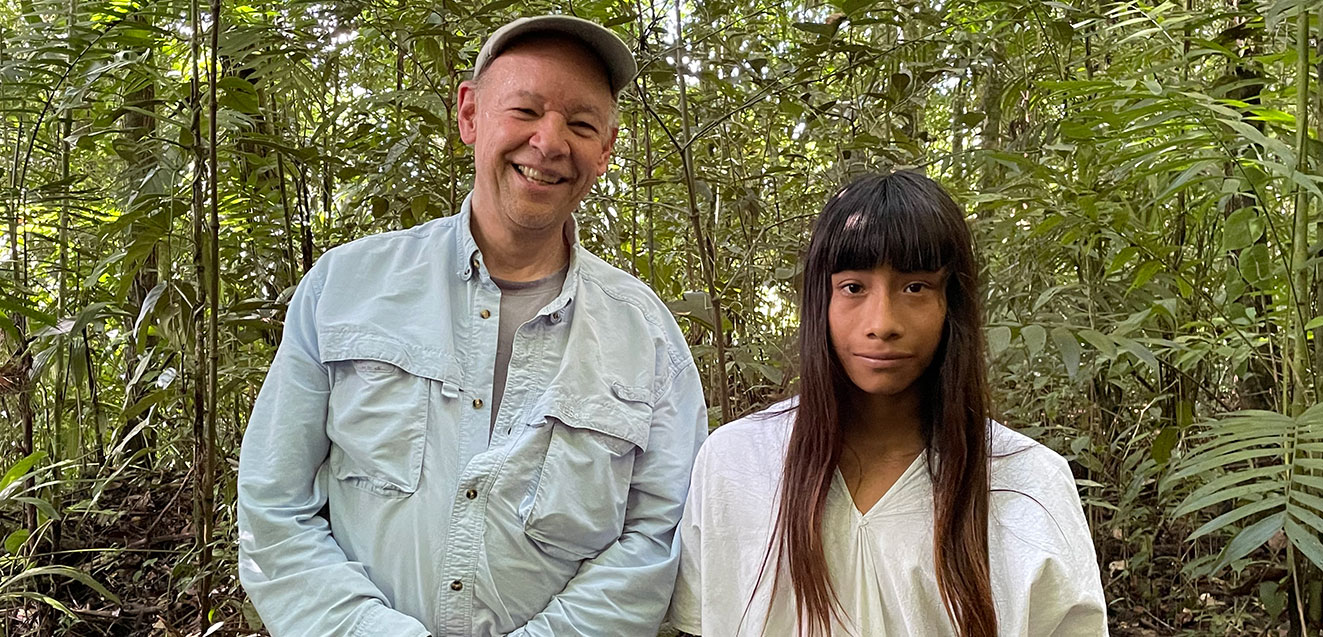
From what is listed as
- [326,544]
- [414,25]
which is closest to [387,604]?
[326,544]

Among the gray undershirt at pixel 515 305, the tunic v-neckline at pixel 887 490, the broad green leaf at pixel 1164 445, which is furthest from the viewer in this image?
the broad green leaf at pixel 1164 445

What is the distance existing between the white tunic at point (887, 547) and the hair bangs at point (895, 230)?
264 millimetres

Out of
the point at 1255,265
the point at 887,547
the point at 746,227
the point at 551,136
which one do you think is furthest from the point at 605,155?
the point at 746,227

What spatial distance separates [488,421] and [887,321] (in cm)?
62

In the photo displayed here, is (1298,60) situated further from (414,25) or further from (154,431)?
(154,431)

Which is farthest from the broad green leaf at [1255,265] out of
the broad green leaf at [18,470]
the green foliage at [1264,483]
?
the broad green leaf at [18,470]

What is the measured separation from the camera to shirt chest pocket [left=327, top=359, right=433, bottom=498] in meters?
1.40

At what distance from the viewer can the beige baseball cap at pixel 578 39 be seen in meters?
1.47

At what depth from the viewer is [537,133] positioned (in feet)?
4.80

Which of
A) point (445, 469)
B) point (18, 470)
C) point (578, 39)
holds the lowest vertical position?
point (18, 470)

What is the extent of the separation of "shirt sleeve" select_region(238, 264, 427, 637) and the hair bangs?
793 millimetres

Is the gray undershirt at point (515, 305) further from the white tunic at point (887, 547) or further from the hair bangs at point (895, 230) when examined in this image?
the hair bangs at point (895, 230)

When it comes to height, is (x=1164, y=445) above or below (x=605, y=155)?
below

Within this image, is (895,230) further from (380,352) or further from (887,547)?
(380,352)
